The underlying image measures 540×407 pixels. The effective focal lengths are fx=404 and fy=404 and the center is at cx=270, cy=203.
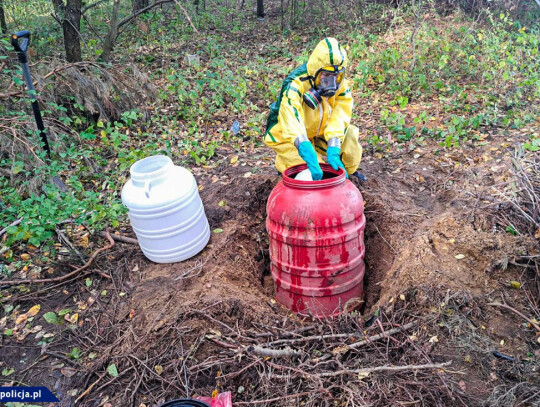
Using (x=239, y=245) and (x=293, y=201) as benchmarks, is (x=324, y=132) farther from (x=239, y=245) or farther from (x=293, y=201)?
(x=239, y=245)

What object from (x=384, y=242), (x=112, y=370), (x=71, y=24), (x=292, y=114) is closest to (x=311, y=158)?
(x=292, y=114)

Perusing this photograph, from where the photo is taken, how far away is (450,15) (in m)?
8.76

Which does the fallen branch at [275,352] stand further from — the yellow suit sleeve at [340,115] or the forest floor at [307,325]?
the yellow suit sleeve at [340,115]

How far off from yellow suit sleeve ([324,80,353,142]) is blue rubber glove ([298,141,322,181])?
0.43 m

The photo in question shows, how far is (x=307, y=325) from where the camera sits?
2.87m

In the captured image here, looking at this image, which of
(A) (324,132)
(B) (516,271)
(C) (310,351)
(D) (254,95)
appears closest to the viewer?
(C) (310,351)

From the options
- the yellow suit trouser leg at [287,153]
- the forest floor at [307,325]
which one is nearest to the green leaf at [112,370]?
the forest floor at [307,325]

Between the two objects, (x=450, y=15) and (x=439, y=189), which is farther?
(x=450, y=15)

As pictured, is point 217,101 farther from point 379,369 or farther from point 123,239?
point 379,369

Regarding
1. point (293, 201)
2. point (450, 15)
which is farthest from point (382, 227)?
point (450, 15)

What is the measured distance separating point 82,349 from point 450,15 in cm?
944

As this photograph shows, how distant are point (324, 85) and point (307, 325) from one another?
6.12ft

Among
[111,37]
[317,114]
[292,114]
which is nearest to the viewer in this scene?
[292,114]

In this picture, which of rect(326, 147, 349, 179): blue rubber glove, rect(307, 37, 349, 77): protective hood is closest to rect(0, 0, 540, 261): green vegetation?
rect(326, 147, 349, 179): blue rubber glove
